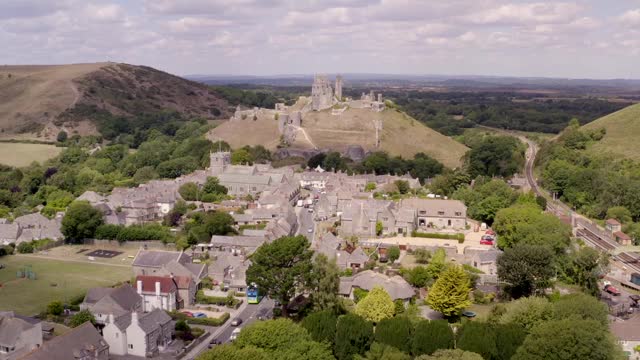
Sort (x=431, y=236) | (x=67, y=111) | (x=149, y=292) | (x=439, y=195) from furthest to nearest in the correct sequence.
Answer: (x=67, y=111)
(x=439, y=195)
(x=431, y=236)
(x=149, y=292)

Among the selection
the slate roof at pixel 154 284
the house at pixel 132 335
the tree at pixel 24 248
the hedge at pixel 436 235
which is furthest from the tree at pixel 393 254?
the tree at pixel 24 248

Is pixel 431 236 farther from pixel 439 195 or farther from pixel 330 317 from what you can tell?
pixel 330 317

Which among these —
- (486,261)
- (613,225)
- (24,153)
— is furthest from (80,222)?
(24,153)

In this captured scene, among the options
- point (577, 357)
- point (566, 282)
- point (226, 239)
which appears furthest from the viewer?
point (226, 239)

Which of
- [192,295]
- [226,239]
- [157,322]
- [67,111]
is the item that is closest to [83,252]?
[226,239]

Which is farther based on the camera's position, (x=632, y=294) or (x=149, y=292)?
(x=632, y=294)

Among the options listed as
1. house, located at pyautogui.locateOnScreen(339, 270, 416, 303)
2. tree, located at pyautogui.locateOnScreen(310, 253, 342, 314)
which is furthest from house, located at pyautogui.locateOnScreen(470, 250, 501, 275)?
tree, located at pyautogui.locateOnScreen(310, 253, 342, 314)
